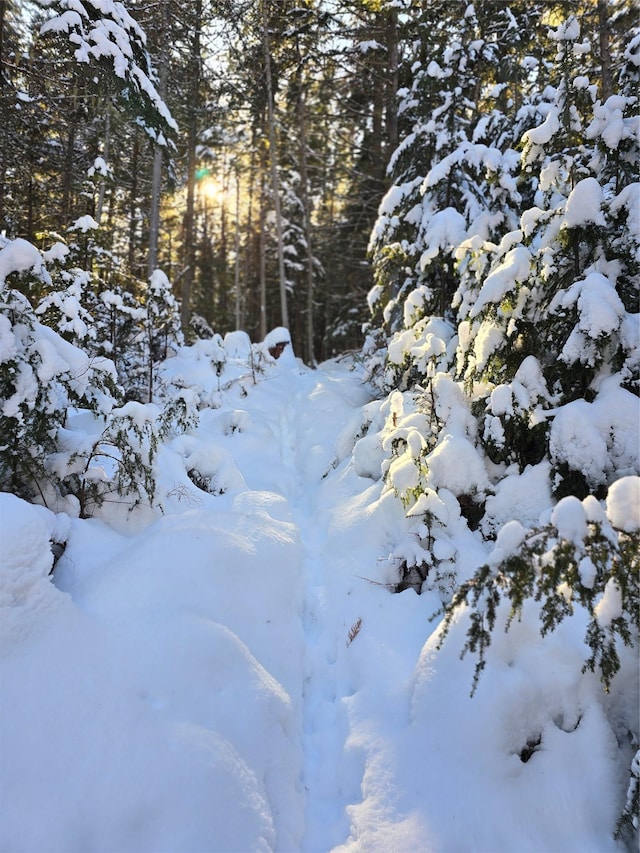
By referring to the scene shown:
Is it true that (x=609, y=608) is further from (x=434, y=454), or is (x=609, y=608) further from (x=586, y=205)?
(x=586, y=205)

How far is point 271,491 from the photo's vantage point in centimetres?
629

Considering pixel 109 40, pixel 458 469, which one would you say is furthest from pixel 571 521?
pixel 109 40

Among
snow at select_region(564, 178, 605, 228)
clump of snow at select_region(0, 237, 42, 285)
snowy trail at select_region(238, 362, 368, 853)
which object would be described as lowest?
snowy trail at select_region(238, 362, 368, 853)

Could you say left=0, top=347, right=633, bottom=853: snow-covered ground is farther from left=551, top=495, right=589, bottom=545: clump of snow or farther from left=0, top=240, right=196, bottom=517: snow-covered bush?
left=551, top=495, right=589, bottom=545: clump of snow

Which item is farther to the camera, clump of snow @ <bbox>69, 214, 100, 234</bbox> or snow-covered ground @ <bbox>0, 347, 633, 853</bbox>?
clump of snow @ <bbox>69, 214, 100, 234</bbox>

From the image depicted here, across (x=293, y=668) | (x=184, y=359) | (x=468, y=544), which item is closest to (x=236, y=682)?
(x=293, y=668)

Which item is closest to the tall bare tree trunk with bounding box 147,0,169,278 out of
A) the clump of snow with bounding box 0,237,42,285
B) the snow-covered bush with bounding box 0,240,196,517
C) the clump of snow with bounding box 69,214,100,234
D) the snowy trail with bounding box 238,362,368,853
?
the clump of snow with bounding box 69,214,100,234

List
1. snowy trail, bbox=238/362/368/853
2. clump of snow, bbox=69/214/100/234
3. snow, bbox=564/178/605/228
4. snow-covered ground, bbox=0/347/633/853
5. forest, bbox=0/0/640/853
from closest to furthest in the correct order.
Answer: snow-covered ground, bbox=0/347/633/853 < forest, bbox=0/0/640/853 < snowy trail, bbox=238/362/368/853 < snow, bbox=564/178/605/228 < clump of snow, bbox=69/214/100/234

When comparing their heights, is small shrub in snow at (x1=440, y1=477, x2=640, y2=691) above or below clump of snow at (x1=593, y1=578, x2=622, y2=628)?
above

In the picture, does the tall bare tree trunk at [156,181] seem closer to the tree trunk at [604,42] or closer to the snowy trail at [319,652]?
the snowy trail at [319,652]

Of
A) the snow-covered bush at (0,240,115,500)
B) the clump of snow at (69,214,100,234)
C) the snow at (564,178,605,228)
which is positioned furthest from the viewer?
the clump of snow at (69,214,100,234)

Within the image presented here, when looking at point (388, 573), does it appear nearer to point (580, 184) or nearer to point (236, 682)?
point (236, 682)

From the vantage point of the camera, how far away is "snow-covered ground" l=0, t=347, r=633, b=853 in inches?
82.5

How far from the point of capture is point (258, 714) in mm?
2748
